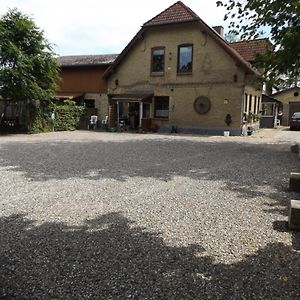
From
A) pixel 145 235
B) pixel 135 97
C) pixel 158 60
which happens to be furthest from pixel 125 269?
pixel 158 60

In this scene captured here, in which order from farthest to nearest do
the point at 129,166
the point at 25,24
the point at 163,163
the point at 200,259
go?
the point at 25,24, the point at 163,163, the point at 129,166, the point at 200,259

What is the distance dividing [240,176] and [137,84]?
1703 centimetres

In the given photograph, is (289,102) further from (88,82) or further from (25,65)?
(25,65)

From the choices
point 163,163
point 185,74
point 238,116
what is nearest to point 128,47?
point 185,74

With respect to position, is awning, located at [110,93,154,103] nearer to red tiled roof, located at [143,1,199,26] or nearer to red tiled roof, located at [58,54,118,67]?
red tiled roof, located at [58,54,118,67]

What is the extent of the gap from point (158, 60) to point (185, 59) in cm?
208

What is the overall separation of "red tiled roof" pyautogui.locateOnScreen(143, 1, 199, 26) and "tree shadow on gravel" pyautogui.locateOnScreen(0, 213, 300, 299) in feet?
64.6

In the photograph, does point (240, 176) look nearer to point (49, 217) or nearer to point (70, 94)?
point (49, 217)

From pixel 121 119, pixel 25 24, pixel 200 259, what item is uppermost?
pixel 25 24

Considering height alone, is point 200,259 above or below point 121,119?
below

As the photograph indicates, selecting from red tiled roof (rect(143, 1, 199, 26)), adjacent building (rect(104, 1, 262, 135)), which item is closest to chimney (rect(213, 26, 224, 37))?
adjacent building (rect(104, 1, 262, 135))

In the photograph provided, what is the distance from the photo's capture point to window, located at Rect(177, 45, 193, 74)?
21.9m

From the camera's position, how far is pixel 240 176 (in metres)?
8.12

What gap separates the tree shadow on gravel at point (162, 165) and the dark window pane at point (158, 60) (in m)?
11.5
